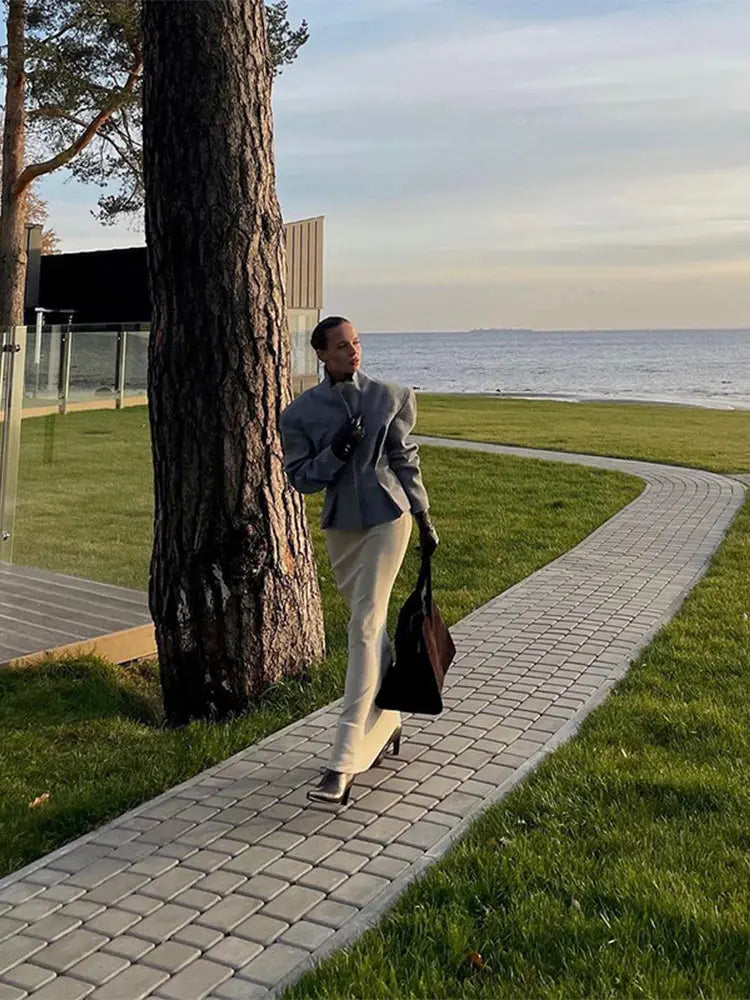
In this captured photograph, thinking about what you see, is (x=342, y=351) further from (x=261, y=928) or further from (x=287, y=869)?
(x=261, y=928)

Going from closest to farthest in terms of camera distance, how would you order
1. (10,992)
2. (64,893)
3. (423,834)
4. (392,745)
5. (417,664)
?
1. (10,992)
2. (64,893)
3. (423,834)
4. (417,664)
5. (392,745)

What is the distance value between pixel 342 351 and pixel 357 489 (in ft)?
1.82

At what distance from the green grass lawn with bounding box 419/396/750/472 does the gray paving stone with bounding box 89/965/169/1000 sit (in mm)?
15111

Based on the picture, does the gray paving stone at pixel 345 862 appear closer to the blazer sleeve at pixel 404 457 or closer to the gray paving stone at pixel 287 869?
the gray paving stone at pixel 287 869

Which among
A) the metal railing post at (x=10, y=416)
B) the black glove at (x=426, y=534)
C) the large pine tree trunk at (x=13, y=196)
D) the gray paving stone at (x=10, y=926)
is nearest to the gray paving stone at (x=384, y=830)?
the black glove at (x=426, y=534)

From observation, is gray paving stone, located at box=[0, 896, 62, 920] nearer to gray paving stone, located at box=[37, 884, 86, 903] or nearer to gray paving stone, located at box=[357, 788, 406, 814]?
gray paving stone, located at box=[37, 884, 86, 903]

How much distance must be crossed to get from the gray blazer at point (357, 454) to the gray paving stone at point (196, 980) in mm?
1792

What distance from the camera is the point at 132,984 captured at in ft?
10.4

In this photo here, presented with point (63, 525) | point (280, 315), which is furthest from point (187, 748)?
point (63, 525)

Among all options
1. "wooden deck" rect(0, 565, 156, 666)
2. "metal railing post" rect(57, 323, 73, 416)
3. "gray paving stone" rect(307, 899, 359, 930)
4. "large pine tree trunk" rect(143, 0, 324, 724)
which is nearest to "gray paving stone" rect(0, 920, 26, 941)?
"gray paving stone" rect(307, 899, 359, 930)

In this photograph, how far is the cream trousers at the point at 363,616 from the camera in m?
4.51

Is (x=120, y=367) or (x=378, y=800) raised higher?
(x=120, y=367)

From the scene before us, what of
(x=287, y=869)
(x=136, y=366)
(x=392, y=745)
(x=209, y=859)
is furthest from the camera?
(x=136, y=366)

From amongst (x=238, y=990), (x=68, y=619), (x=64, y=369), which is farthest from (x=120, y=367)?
(x=238, y=990)
